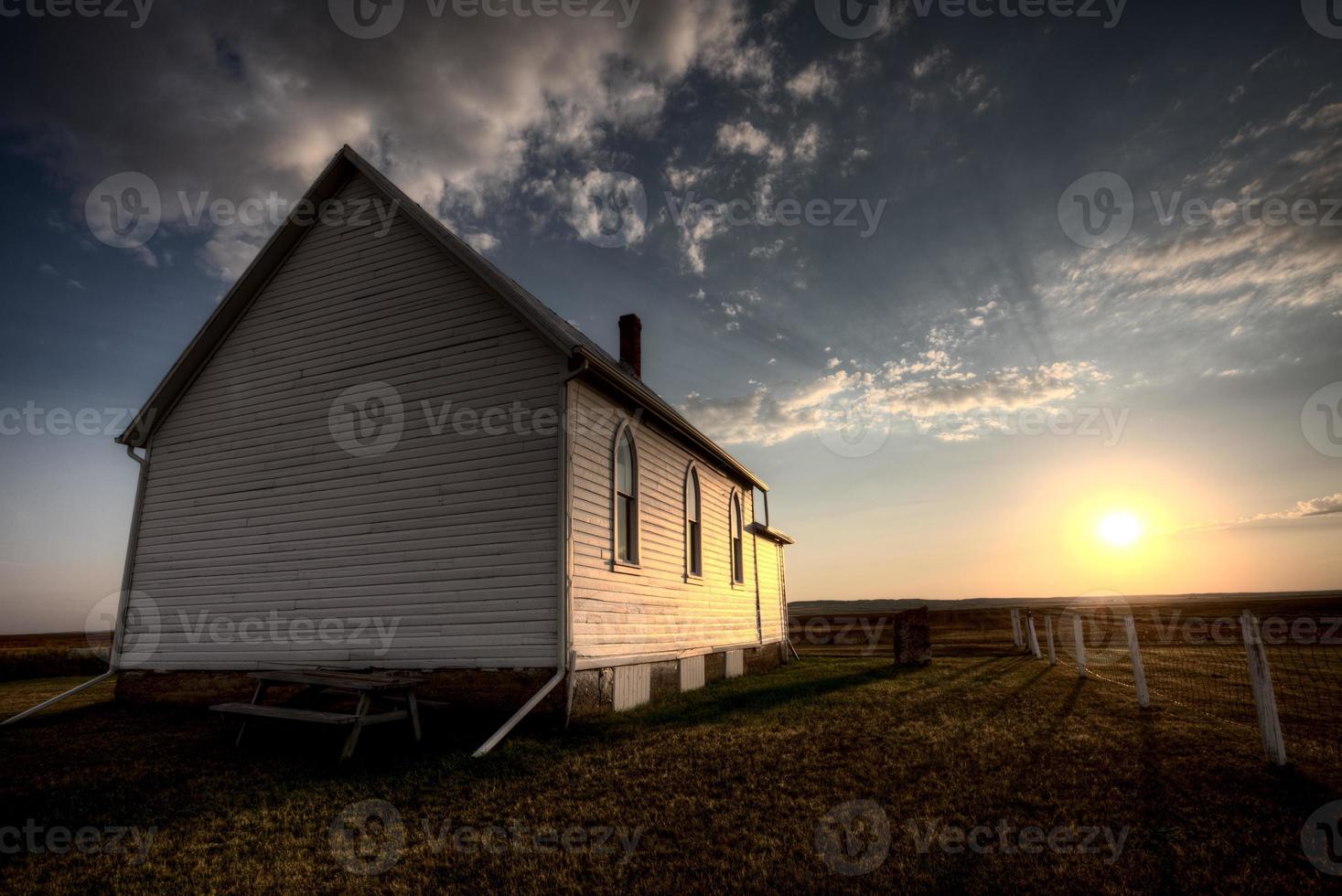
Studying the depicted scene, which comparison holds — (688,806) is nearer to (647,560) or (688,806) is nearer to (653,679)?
(653,679)

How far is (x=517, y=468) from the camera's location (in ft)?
32.6

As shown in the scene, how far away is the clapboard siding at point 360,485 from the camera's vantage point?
9.84 metres

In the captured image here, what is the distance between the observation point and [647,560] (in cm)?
1224

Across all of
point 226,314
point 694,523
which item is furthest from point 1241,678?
point 226,314

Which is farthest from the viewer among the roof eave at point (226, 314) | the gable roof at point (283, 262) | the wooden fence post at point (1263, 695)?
the roof eave at point (226, 314)

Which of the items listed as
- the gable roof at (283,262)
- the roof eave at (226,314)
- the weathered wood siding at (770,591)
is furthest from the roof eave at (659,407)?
the roof eave at (226,314)

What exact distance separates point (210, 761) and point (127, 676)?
244 inches

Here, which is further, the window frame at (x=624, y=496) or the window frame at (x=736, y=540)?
the window frame at (x=736, y=540)

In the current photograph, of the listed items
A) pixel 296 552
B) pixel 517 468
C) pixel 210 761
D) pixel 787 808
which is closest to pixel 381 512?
pixel 296 552

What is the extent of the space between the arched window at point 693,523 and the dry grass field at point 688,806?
5.74 m

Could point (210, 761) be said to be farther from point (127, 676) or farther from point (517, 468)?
point (127, 676)

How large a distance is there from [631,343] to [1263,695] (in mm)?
14179

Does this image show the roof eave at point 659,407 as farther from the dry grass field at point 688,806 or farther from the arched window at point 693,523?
the dry grass field at point 688,806

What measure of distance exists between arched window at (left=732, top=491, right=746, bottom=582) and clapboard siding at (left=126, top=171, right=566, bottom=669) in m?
9.26
